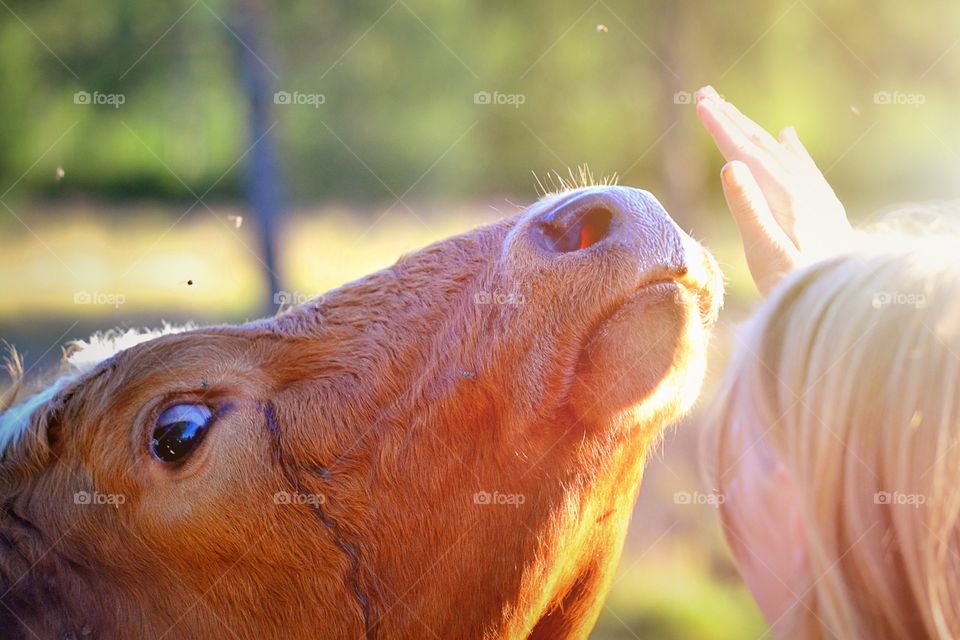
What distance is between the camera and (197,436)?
102 inches

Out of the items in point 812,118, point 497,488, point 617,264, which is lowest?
point 497,488

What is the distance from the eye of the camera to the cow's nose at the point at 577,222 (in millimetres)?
2412

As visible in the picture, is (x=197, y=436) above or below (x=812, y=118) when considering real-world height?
below

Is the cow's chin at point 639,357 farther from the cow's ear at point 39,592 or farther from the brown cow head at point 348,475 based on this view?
the cow's ear at point 39,592

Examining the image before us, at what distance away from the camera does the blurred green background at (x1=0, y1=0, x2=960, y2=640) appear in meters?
11.8

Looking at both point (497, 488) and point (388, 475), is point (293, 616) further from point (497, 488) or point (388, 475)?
point (497, 488)

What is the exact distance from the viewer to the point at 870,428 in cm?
184

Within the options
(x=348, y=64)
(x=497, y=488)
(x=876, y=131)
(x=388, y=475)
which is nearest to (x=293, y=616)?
(x=388, y=475)

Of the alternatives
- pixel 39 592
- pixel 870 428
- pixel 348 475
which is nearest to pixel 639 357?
pixel 870 428

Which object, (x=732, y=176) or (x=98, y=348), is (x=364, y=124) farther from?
(x=732, y=176)

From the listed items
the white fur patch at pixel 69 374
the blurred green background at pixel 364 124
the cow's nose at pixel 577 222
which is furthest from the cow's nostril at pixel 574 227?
the blurred green background at pixel 364 124

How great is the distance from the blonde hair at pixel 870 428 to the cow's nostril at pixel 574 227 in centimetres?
52

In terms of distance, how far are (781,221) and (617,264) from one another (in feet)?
2.79

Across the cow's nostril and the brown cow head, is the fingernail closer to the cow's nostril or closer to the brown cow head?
the brown cow head
